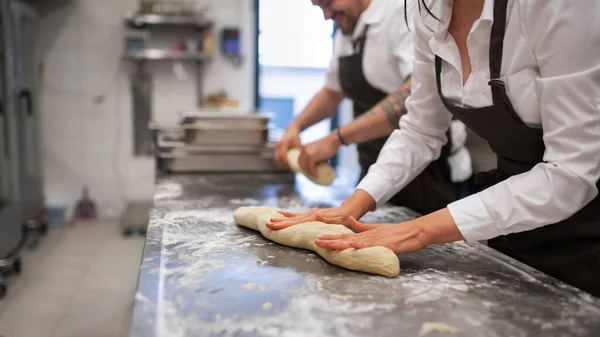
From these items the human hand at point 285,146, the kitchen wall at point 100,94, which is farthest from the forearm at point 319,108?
the kitchen wall at point 100,94

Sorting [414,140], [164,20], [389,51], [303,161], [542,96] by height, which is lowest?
[303,161]

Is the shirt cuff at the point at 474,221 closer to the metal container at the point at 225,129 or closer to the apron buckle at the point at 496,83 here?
the apron buckle at the point at 496,83

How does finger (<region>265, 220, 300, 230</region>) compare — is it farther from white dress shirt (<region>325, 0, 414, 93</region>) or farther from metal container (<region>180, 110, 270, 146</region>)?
metal container (<region>180, 110, 270, 146</region>)

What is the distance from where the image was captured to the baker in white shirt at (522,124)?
901 millimetres

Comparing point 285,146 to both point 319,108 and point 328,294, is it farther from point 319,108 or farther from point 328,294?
point 328,294

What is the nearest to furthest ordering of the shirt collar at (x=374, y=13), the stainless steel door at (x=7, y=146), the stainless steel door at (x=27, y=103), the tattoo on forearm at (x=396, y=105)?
the tattoo on forearm at (x=396, y=105)
the shirt collar at (x=374, y=13)
the stainless steel door at (x=7, y=146)
the stainless steel door at (x=27, y=103)

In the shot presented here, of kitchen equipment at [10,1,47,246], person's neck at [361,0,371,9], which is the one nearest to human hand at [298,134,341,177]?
person's neck at [361,0,371,9]

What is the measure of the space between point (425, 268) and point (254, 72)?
416cm

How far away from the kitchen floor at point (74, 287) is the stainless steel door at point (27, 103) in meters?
0.39

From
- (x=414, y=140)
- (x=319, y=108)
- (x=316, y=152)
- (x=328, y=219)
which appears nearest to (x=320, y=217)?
(x=328, y=219)

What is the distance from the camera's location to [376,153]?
2.01 meters

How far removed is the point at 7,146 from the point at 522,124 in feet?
11.1

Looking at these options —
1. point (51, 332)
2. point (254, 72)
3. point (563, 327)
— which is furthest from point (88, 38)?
point (563, 327)

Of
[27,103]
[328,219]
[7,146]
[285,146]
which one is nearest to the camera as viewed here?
[328,219]
